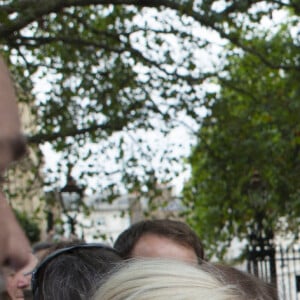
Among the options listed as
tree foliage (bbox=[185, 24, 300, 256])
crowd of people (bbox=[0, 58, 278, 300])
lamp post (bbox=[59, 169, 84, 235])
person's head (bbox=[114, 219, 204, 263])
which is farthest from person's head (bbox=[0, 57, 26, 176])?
lamp post (bbox=[59, 169, 84, 235])

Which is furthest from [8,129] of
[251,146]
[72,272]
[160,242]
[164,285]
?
[251,146]

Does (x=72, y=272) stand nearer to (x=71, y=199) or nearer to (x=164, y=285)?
(x=164, y=285)

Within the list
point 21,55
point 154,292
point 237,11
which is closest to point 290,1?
point 237,11

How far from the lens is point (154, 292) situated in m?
1.28

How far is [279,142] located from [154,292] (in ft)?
33.4

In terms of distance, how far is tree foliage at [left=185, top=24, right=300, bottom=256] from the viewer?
11305 millimetres

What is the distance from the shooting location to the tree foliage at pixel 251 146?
37.1ft

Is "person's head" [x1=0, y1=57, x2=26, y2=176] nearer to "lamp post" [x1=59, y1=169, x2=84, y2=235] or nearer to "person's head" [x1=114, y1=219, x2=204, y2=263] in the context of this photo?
"person's head" [x1=114, y1=219, x2=204, y2=263]

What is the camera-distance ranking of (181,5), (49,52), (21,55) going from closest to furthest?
(181,5)
(21,55)
(49,52)

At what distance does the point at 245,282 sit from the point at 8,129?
117cm

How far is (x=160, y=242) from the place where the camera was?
265cm

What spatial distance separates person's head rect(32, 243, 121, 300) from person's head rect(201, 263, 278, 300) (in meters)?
0.24

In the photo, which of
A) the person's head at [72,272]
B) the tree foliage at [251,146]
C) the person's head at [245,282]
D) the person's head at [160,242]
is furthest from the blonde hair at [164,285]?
the tree foliage at [251,146]

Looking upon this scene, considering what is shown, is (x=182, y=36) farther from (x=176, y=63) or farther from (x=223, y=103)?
(x=223, y=103)
